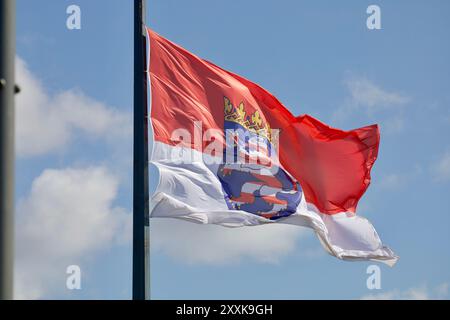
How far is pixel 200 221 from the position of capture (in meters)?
15.2

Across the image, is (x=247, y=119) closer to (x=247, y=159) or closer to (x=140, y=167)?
(x=247, y=159)

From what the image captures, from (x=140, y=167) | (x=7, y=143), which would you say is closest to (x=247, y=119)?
(x=140, y=167)

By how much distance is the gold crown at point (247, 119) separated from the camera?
56.2ft

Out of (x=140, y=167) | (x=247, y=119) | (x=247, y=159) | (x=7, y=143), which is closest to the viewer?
(x=7, y=143)

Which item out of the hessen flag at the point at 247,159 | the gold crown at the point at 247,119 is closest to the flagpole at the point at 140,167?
the hessen flag at the point at 247,159

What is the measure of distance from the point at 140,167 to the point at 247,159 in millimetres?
3326

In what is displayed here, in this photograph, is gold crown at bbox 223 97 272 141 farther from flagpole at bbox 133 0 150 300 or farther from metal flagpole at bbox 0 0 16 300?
metal flagpole at bbox 0 0 16 300

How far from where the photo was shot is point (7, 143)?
5.96 m

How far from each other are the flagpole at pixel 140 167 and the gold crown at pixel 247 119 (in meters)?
2.40

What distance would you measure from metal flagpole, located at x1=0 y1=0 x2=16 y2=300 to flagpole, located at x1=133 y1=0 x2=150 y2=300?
7259 millimetres

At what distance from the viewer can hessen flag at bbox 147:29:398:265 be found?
15.5m

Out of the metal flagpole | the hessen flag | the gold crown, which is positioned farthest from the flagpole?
the metal flagpole

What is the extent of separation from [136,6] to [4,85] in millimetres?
9417

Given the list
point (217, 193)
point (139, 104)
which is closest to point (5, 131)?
point (139, 104)
